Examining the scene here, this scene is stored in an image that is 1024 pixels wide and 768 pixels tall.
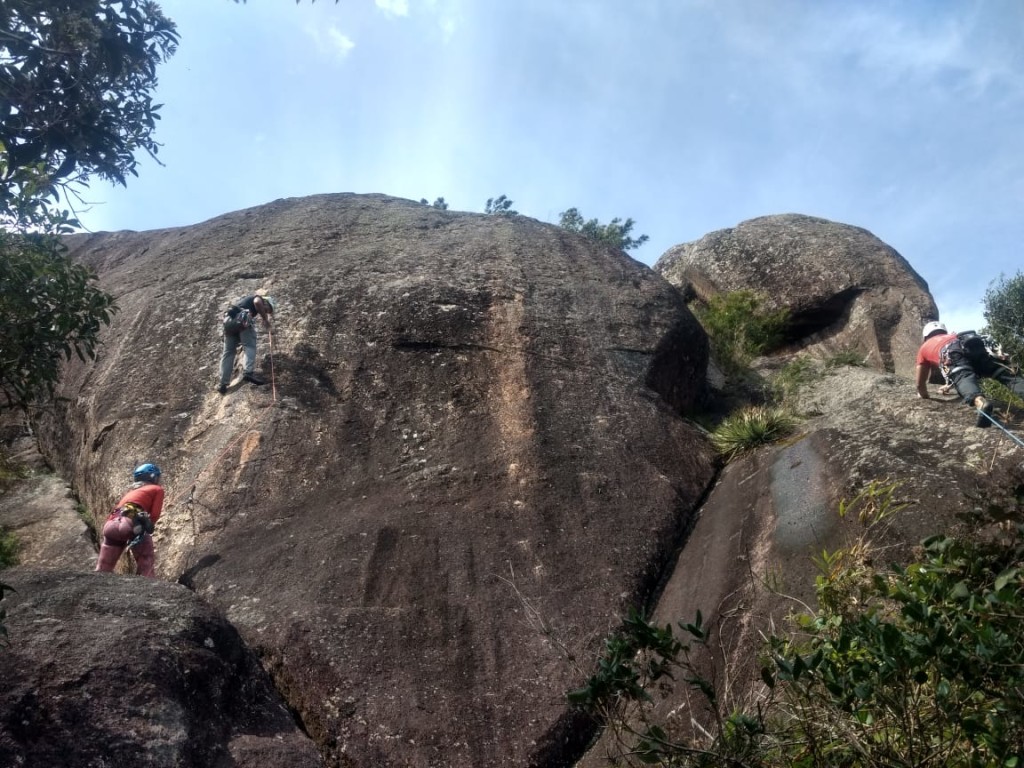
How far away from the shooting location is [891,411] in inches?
377

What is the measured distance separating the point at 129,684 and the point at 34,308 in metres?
3.38

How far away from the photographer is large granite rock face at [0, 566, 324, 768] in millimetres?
5375

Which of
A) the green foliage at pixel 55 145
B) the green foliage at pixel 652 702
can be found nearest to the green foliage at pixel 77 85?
the green foliage at pixel 55 145

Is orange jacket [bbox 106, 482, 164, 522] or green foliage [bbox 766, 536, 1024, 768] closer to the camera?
green foliage [bbox 766, 536, 1024, 768]

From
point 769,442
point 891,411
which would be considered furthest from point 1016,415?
point 769,442

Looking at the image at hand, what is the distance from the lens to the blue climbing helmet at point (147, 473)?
9234 millimetres

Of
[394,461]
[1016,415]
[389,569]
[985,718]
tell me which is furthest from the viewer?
[394,461]

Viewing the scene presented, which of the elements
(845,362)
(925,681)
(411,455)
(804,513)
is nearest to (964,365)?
(804,513)

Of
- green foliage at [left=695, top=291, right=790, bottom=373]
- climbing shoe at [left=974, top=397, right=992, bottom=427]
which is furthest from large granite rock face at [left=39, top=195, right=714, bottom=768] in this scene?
climbing shoe at [left=974, top=397, right=992, bottom=427]

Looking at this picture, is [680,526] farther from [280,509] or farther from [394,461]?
[280,509]

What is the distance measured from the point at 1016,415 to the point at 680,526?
3.42 metres

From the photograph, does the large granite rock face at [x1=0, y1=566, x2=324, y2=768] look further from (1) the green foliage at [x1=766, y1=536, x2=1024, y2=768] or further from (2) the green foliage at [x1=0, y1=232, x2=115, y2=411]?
(1) the green foliage at [x1=766, y1=536, x2=1024, y2=768]

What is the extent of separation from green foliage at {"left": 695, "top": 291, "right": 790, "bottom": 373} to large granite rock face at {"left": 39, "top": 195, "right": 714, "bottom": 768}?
Answer: 2.49 m

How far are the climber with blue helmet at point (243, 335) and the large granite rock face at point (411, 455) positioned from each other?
0.72ft
